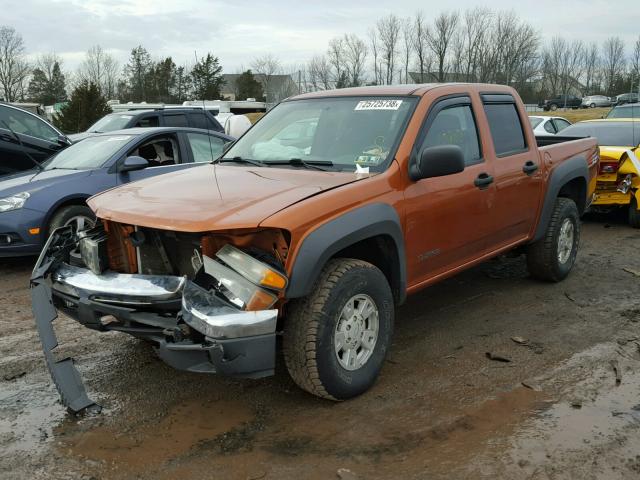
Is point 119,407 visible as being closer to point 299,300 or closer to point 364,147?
point 299,300

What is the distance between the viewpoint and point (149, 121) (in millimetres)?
12477

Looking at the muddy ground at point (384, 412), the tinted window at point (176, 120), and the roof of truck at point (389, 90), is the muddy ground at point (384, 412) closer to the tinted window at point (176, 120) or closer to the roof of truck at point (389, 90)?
the roof of truck at point (389, 90)

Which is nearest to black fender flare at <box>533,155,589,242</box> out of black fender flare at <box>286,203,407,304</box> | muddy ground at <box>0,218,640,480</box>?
muddy ground at <box>0,218,640,480</box>

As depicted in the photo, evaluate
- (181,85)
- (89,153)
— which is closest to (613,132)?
(89,153)

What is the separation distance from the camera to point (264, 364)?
316cm

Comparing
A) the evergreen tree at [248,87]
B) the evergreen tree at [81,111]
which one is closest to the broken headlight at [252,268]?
the evergreen tree at [81,111]

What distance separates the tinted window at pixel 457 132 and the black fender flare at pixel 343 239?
0.78m

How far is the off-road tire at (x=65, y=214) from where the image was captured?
685 cm

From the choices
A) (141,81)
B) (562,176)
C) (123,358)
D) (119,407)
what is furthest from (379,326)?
(141,81)

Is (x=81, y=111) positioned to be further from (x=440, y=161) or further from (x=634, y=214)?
(x=440, y=161)

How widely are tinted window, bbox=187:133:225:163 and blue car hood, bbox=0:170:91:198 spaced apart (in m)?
1.62

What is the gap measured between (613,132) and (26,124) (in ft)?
29.3

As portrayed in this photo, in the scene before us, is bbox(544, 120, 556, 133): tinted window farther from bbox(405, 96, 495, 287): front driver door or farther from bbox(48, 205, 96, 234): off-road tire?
bbox(48, 205, 96, 234): off-road tire

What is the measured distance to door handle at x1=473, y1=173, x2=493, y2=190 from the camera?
15.0 feet
